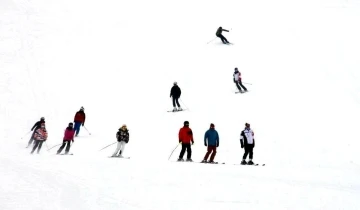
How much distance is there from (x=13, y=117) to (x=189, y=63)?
11556 millimetres

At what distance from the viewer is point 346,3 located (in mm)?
37781

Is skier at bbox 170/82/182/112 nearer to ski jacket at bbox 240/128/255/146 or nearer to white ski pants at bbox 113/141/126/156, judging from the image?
white ski pants at bbox 113/141/126/156

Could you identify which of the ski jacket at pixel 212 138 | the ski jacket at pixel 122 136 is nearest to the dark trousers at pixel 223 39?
the ski jacket at pixel 122 136

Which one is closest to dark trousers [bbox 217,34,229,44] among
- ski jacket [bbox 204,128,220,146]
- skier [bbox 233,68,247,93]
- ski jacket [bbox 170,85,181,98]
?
skier [bbox 233,68,247,93]

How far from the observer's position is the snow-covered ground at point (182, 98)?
1034 centimetres

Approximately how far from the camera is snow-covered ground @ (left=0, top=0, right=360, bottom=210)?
1034 centimetres

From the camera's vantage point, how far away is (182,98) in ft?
73.4

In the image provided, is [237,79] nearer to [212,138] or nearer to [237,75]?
[237,75]

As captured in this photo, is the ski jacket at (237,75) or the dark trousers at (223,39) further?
the dark trousers at (223,39)

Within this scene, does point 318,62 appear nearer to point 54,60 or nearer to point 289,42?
point 289,42

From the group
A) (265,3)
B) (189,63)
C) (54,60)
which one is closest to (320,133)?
(189,63)

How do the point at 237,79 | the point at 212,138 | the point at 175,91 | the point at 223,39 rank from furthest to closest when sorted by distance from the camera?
1. the point at 223,39
2. the point at 237,79
3. the point at 175,91
4. the point at 212,138

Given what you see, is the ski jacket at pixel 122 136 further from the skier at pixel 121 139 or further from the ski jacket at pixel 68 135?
the ski jacket at pixel 68 135

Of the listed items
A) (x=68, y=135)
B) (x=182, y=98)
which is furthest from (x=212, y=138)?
(x=182, y=98)
